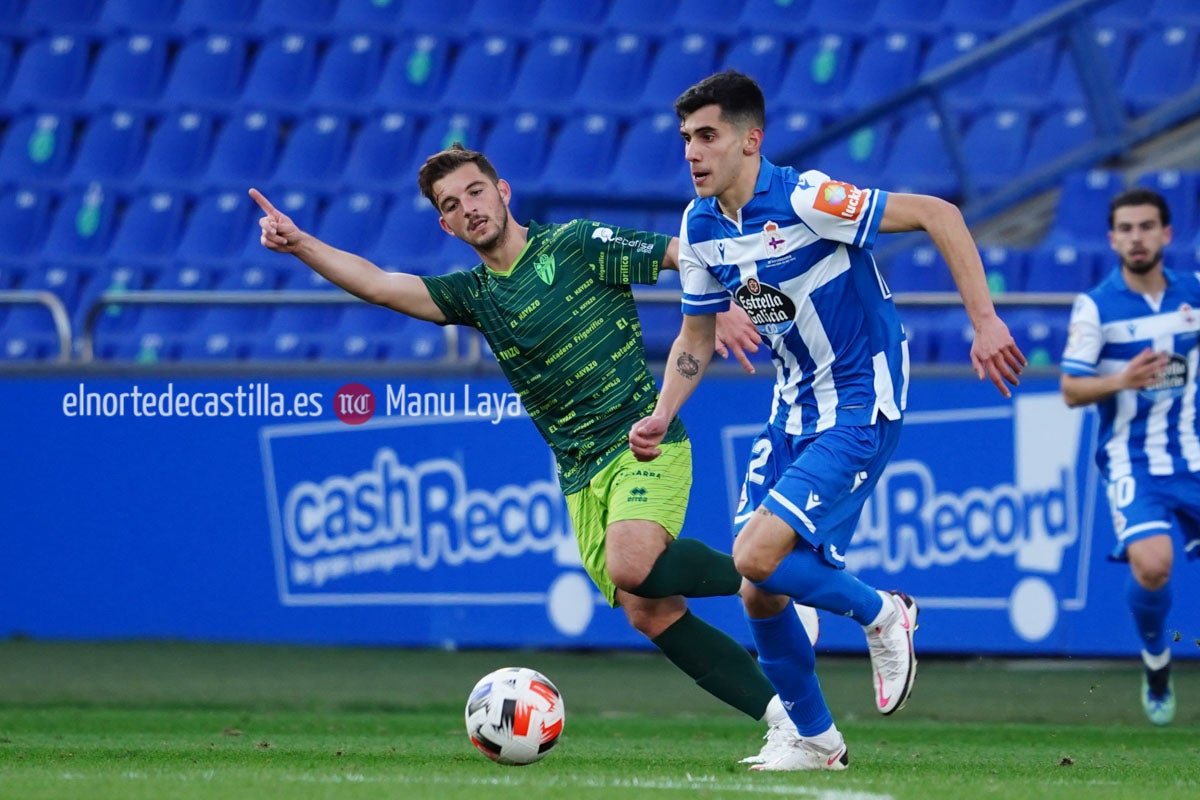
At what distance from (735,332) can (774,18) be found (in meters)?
8.60

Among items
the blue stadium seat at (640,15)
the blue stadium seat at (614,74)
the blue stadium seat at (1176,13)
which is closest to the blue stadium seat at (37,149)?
the blue stadium seat at (614,74)

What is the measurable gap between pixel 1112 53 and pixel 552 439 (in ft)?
19.7

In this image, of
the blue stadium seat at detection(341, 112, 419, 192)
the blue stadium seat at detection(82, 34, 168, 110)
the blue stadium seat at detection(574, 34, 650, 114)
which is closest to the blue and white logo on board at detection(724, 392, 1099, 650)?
the blue stadium seat at detection(574, 34, 650, 114)

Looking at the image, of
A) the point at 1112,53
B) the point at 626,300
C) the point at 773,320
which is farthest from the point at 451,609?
the point at 1112,53

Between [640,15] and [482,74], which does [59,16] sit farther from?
[640,15]

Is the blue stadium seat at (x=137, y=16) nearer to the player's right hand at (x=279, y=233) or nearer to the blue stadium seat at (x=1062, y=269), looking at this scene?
the blue stadium seat at (x=1062, y=269)

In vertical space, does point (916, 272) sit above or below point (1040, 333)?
above

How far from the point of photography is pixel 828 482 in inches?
199

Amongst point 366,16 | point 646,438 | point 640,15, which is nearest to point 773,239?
point 646,438

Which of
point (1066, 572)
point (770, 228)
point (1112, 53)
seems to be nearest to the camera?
point (770, 228)

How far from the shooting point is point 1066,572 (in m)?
8.37

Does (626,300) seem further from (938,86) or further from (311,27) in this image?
(311,27)

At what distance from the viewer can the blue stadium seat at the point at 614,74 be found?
44.9 feet

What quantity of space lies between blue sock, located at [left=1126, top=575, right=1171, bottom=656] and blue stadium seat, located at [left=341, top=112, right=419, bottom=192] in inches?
309
